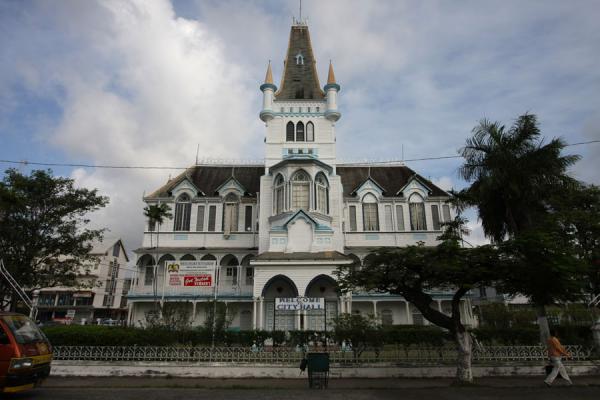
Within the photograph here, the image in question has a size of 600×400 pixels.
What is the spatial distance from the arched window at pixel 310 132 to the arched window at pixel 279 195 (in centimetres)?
508

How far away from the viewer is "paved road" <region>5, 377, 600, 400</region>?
10.1 m

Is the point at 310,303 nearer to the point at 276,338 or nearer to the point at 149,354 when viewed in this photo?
the point at 276,338

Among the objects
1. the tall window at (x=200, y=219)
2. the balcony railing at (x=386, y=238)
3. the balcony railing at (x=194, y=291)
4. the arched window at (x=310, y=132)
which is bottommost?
the balcony railing at (x=194, y=291)

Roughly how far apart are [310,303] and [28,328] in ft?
38.7

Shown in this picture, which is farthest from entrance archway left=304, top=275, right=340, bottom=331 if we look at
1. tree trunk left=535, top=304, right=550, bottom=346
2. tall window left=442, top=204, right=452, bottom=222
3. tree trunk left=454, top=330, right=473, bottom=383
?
tall window left=442, top=204, right=452, bottom=222

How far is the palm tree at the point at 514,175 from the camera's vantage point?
63.9 ft

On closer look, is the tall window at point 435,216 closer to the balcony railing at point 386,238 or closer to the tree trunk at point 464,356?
the balcony railing at point 386,238

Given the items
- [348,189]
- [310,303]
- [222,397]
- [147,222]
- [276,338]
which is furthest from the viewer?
[348,189]

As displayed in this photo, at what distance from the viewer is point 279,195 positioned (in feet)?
98.1

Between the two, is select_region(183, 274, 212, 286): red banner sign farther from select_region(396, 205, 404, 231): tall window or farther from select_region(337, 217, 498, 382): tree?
select_region(396, 205, 404, 231): tall window

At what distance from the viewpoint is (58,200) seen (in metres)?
21.0

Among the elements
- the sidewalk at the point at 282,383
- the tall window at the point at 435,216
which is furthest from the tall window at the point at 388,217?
the sidewalk at the point at 282,383

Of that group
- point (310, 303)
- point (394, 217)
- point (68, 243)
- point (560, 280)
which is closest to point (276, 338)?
point (310, 303)

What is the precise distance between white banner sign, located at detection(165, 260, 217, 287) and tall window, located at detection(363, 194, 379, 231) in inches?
555
